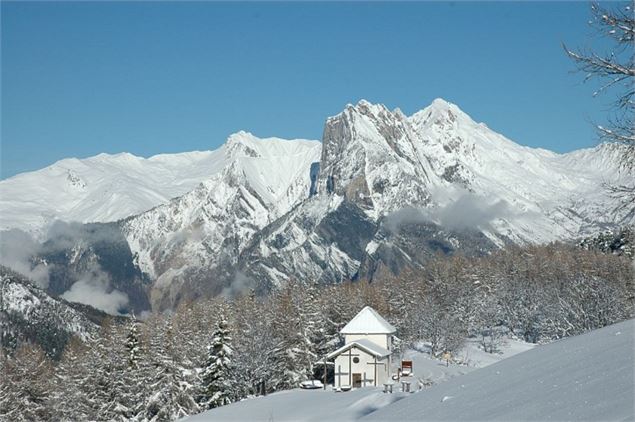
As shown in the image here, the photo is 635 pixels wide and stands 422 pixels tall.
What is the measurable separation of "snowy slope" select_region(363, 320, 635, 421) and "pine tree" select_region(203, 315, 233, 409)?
122ft

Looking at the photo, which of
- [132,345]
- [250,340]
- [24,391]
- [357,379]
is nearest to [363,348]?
[357,379]

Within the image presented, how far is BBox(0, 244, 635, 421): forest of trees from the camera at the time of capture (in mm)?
55031

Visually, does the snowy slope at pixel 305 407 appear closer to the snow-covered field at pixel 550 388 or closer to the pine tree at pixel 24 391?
the snow-covered field at pixel 550 388

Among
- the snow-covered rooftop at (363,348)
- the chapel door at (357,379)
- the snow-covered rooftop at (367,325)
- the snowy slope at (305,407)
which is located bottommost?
the snowy slope at (305,407)

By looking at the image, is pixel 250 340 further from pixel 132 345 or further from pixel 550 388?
pixel 550 388

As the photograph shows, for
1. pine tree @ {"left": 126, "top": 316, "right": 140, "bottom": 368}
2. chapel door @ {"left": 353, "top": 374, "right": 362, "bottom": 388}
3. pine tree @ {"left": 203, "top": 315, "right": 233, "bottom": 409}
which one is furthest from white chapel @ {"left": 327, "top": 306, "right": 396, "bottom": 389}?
pine tree @ {"left": 126, "top": 316, "right": 140, "bottom": 368}

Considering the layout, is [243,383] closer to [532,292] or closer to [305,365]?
[305,365]

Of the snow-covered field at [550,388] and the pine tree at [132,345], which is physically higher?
the pine tree at [132,345]

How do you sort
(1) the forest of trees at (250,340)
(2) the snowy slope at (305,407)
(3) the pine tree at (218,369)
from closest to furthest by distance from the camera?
(2) the snowy slope at (305,407), (3) the pine tree at (218,369), (1) the forest of trees at (250,340)

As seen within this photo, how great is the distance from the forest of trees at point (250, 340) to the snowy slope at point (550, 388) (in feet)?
79.1

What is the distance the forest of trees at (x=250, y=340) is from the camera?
55.0 m

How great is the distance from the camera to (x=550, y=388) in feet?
40.9

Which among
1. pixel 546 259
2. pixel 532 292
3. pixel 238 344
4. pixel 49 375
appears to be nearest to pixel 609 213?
pixel 238 344

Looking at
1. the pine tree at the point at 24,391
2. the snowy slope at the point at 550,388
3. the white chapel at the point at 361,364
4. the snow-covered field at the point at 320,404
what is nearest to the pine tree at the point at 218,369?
the white chapel at the point at 361,364
